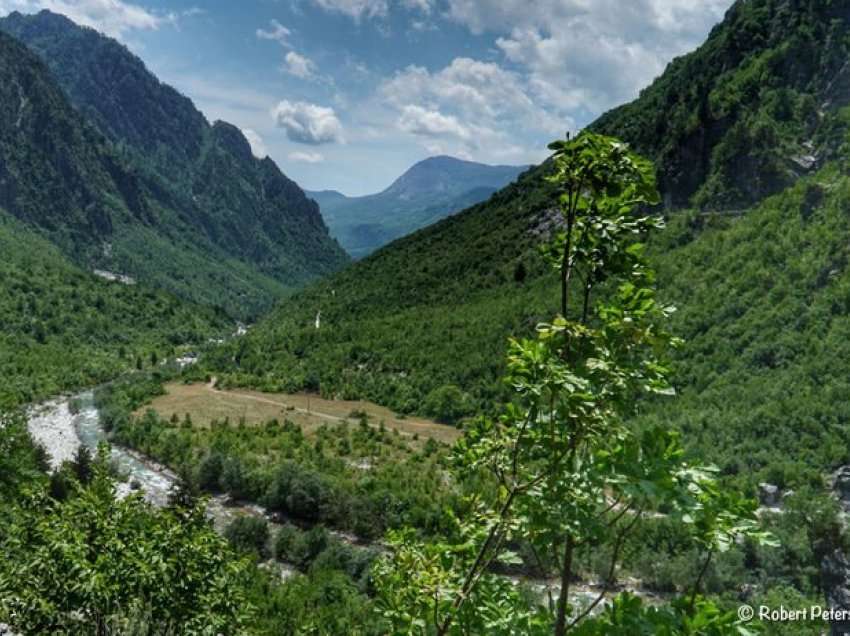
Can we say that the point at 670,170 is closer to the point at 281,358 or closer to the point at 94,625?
the point at 281,358

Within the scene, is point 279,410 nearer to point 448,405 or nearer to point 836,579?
point 448,405

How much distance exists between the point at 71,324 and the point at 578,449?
111m

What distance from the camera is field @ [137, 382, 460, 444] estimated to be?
5650cm

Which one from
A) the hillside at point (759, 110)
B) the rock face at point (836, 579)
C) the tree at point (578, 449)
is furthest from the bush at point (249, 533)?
the hillside at point (759, 110)

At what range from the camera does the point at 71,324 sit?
327 ft

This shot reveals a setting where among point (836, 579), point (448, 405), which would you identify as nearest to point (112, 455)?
point (448, 405)

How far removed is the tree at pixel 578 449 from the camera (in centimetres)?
371

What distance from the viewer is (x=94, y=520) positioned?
8.52 meters

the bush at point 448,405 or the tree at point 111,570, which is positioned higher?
the tree at point 111,570

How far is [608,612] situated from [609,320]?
5.79ft

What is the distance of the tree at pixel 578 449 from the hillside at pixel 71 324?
232ft

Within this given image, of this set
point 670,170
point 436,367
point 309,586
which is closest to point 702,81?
point 670,170

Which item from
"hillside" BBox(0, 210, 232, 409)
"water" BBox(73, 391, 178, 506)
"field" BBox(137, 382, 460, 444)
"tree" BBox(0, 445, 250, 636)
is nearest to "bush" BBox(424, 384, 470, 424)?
"field" BBox(137, 382, 460, 444)

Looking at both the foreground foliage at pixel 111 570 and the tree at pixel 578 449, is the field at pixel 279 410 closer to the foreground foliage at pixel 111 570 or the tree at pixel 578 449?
the foreground foliage at pixel 111 570
